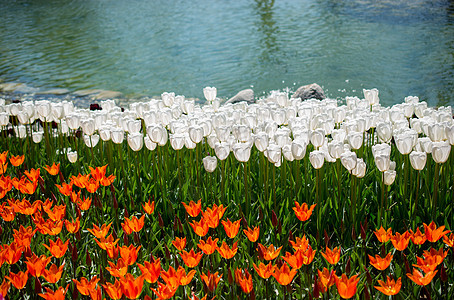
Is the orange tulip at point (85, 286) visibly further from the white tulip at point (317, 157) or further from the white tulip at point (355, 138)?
the white tulip at point (355, 138)

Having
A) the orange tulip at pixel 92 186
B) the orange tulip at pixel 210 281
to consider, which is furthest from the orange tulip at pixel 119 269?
the orange tulip at pixel 92 186

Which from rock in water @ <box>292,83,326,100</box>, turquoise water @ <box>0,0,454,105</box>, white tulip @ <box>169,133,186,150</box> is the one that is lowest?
turquoise water @ <box>0,0,454,105</box>

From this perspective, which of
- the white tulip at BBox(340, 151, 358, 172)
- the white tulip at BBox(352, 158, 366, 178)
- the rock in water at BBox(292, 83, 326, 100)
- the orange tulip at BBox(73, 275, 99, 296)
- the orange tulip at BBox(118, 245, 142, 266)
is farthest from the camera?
the rock in water at BBox(292, 83, 326, 100)

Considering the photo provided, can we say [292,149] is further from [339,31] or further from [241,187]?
[339,31]

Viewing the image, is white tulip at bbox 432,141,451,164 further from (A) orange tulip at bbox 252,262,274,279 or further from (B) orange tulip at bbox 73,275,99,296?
(B) orange tulip at bbox 73,275,99,296

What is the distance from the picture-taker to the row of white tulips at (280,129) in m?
2.65

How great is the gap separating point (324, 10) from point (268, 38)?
3.93 meters

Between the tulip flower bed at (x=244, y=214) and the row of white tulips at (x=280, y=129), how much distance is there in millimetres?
11

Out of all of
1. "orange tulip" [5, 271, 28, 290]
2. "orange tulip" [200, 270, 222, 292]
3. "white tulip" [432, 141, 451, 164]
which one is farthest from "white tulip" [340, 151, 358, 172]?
"orange tulip" [5, 271, 28, 290]

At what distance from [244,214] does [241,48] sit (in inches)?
324

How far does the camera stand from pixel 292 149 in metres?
2.69

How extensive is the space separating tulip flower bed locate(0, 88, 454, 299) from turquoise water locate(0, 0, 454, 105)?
4.66m

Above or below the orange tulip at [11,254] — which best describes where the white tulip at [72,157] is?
below

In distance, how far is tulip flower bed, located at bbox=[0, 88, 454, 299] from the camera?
216 centimetres
